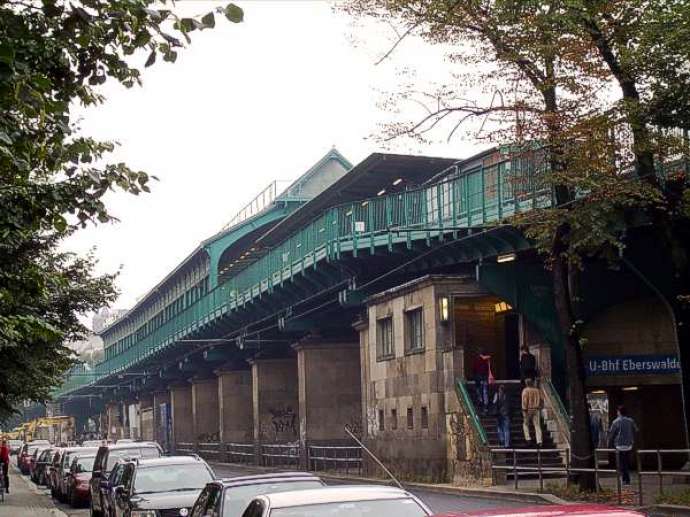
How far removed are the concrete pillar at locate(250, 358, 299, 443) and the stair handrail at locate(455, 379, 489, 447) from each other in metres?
29.3

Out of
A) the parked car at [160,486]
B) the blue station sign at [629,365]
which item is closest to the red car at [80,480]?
the parked car at [160,486]

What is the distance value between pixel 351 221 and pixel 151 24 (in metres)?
33.2

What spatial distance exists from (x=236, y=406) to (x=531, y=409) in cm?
4208

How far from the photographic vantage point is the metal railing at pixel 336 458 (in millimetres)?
46781

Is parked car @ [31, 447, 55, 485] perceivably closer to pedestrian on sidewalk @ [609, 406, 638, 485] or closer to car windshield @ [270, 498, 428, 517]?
pedestrian on sidewalk @ [609, 406, 638, 485]

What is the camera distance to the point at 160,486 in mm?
21594

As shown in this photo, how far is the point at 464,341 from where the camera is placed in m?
42.5

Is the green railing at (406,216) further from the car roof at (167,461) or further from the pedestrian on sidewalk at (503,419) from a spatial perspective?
the car roof at (167,461)

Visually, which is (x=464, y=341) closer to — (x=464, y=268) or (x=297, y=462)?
(x=464, y=268)

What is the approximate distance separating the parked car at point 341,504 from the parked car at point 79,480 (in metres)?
26.1

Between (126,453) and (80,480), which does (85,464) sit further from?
(126,453)

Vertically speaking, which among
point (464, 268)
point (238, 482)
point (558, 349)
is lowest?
point (238, 482)

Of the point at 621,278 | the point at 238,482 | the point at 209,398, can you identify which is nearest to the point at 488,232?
the point at 621,278

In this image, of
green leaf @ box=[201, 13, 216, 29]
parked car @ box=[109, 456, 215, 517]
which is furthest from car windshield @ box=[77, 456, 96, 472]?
green leaf @ box=[201, 13, 216, 29]
